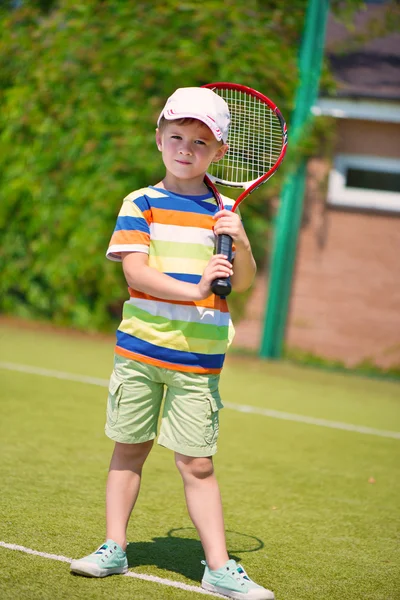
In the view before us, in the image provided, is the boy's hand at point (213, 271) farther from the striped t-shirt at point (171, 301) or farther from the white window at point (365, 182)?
the white window at point (365, 182)

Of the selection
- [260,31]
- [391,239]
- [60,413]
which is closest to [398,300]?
[391,239]

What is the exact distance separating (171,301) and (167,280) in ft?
0.40

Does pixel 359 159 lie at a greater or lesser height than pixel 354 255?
greater

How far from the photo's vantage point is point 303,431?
6.54 m

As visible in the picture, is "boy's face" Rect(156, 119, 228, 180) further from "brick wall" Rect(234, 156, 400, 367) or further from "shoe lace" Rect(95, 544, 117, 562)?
"brick wall" Rect(234, 156, 400, 367)

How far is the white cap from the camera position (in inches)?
128

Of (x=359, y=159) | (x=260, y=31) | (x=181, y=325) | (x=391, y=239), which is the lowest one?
(x=181, y=325)

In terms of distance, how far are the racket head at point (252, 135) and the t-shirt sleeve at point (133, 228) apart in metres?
0.53

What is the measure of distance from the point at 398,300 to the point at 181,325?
22.9ft

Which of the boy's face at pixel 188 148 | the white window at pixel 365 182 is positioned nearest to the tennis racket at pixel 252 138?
the boy's face at pixel 188 148

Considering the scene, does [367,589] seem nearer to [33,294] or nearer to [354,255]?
[354,255]

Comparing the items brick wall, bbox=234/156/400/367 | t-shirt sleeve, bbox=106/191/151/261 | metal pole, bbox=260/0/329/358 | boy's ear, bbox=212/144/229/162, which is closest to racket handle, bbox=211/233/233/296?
t-shirt sleeve, bbox=106/191/151/261

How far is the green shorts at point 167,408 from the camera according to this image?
10.7ft

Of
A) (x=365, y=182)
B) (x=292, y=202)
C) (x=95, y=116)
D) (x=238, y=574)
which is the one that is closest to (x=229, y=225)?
(x=238, y=574)
